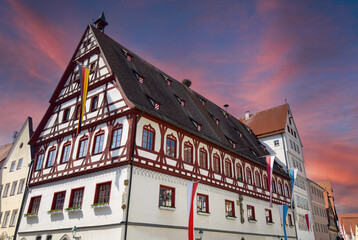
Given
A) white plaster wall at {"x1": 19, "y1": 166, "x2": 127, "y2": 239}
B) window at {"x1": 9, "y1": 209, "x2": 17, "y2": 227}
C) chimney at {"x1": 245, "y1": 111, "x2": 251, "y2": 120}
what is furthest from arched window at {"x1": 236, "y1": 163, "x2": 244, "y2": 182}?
chimney at {"x1": 245, "y1": 111, "x2": 251, "y2": 120}

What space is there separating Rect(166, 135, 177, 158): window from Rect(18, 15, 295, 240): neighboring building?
0.07 metres

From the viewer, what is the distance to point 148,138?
18.6 m

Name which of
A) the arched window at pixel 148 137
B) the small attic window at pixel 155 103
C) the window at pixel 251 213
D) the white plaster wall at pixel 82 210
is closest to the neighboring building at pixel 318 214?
the window at pixel 251 213

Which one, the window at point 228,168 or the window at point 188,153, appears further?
the window at point 228,168

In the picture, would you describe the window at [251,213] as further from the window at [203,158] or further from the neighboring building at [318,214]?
the neighboring building at [318,214]

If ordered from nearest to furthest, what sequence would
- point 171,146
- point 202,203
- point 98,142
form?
1. point 98,142
2. point 171,146
3. point 202,203

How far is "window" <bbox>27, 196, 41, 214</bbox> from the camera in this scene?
70.5 ft

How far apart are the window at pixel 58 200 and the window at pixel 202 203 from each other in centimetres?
948

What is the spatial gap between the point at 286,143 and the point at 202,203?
72.7 feet

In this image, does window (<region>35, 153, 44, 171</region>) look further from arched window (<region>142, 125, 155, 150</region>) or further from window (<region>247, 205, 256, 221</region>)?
window (<region>247, 205, 256, 221</region>)

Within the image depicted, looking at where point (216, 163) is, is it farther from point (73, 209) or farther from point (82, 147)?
point (73, 209)

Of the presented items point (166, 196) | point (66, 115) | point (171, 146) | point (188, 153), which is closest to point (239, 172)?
point (188, 153)

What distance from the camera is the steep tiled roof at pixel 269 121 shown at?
40438 millimetres

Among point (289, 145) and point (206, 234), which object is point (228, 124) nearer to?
point (289, 145)
